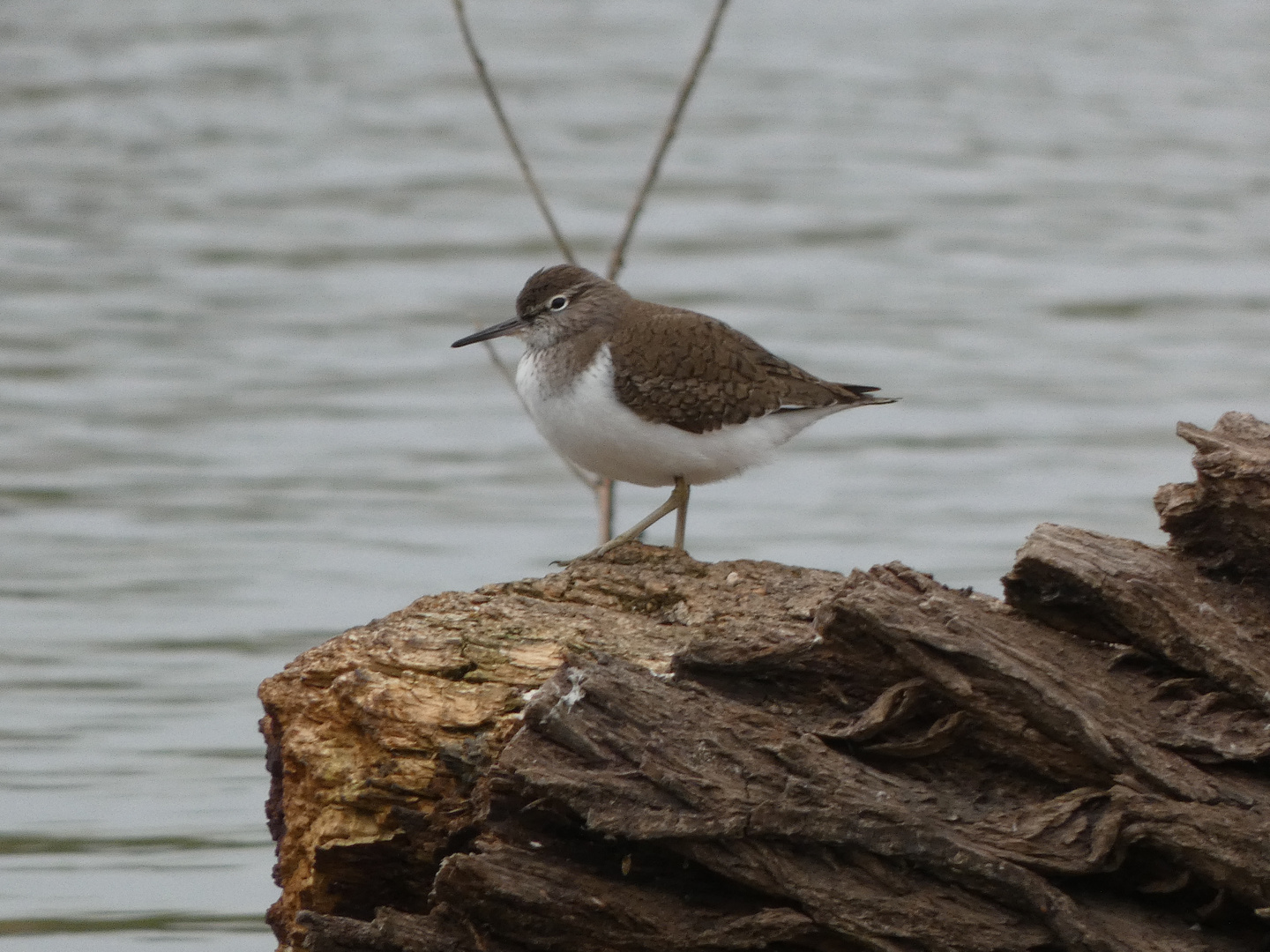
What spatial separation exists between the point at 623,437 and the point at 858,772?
2.62 metres

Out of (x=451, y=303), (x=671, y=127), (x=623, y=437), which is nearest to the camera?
(x=623, y=437)

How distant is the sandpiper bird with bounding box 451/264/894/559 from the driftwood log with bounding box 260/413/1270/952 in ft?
6.13

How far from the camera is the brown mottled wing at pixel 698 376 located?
8.11 m

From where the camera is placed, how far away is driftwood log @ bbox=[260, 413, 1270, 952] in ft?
18.3

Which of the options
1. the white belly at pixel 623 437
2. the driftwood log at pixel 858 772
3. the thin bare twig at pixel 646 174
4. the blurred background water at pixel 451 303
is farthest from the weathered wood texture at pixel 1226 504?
the blurred background water at pixel 451 303

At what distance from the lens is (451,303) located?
19031mm

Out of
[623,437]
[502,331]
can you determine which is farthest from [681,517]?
[502,331]

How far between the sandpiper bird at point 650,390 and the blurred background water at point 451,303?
109cm

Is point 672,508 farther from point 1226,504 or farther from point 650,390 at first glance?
point 1226,504

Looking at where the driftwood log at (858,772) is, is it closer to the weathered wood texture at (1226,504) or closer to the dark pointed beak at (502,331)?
the weathered wood texture at (1226,504)

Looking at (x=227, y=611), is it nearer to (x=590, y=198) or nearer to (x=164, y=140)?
(x=590, y=198)

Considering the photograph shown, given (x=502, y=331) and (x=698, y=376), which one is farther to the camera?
(x=502, y=331)

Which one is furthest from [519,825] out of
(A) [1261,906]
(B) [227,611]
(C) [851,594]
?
(B) [227,611]

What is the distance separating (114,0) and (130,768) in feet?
75.2
